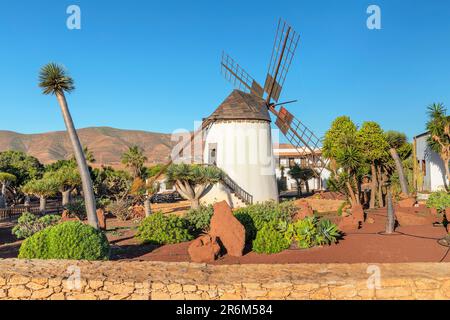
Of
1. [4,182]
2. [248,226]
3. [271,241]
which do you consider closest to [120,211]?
[248,226]

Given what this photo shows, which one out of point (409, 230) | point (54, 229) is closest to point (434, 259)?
point (409, 230)

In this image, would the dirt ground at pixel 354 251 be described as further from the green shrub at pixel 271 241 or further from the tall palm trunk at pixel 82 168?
the tall palm trunk at pixel 82 168

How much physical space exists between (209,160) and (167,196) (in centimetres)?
1308

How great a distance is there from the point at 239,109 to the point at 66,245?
1798cm

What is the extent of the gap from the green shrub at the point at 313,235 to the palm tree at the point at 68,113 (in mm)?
7064

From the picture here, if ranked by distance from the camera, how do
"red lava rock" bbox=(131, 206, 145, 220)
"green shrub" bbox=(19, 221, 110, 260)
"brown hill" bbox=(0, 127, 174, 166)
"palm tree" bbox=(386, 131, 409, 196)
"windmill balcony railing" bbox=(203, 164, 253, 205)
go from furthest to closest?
1. "brown hill" bbox=(0, 127, 174, 166)
2. "windmill balcony railing" bbox=(203, 164, 253, 205)
3. "red lava rock" bbox=(131, 206, 145, 220)
4. "palm tree" bbox=(386, 131, 409, 196)
5. "green shrub" bbox=(19, 221, 110, 260)

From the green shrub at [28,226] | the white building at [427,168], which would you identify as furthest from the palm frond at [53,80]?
the white building at [427,168]

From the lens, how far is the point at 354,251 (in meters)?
10.9

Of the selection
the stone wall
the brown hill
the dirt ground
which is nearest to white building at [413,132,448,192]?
the dirt ground

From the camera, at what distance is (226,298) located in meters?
5.94

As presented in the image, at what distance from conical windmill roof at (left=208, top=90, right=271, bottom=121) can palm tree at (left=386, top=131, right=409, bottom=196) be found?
8655 mm

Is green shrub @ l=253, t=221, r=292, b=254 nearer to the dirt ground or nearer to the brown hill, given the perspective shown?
the dirt ground

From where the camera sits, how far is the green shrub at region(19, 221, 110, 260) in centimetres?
867
